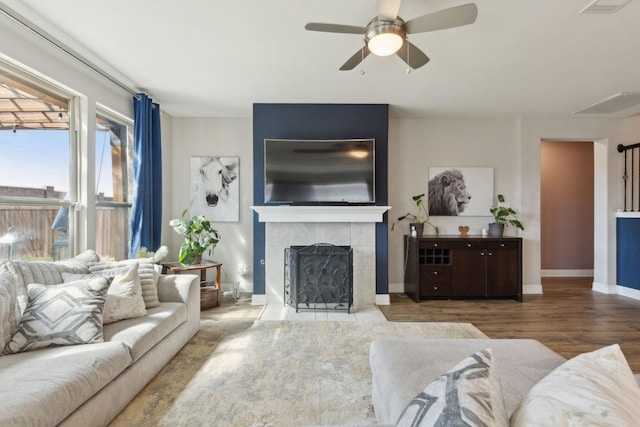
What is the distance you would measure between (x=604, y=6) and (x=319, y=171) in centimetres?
284

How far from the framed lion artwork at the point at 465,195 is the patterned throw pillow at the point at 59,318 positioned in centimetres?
421

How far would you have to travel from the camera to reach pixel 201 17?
230 centimetres

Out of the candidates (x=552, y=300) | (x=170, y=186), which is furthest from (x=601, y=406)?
(x=170, y=186)

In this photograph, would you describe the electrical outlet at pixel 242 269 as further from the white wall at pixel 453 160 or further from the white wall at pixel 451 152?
the white wall at pixel 451 152

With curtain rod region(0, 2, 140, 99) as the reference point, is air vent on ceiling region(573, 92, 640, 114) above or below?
above

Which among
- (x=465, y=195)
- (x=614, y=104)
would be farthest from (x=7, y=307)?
(x=614, y=104)

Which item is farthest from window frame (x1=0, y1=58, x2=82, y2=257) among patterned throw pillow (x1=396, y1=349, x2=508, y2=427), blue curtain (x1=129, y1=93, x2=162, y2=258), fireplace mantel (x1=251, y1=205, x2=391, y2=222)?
patterned throw pillow (x1=396, y1=349, x2=508, y2=427)

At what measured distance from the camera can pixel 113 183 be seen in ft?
11.9

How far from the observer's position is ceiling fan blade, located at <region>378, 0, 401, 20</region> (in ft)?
6.12

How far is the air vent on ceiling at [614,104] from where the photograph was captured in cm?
379

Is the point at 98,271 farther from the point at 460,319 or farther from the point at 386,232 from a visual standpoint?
the point at 460,319

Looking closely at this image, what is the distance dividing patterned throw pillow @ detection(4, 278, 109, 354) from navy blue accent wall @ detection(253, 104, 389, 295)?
2.25 m

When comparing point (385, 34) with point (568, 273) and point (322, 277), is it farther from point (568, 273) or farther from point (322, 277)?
point (568, 273)

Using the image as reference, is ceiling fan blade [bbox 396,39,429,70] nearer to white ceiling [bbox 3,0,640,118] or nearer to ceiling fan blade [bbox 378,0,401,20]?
white ceiling [bbox 3,0,640,118]
